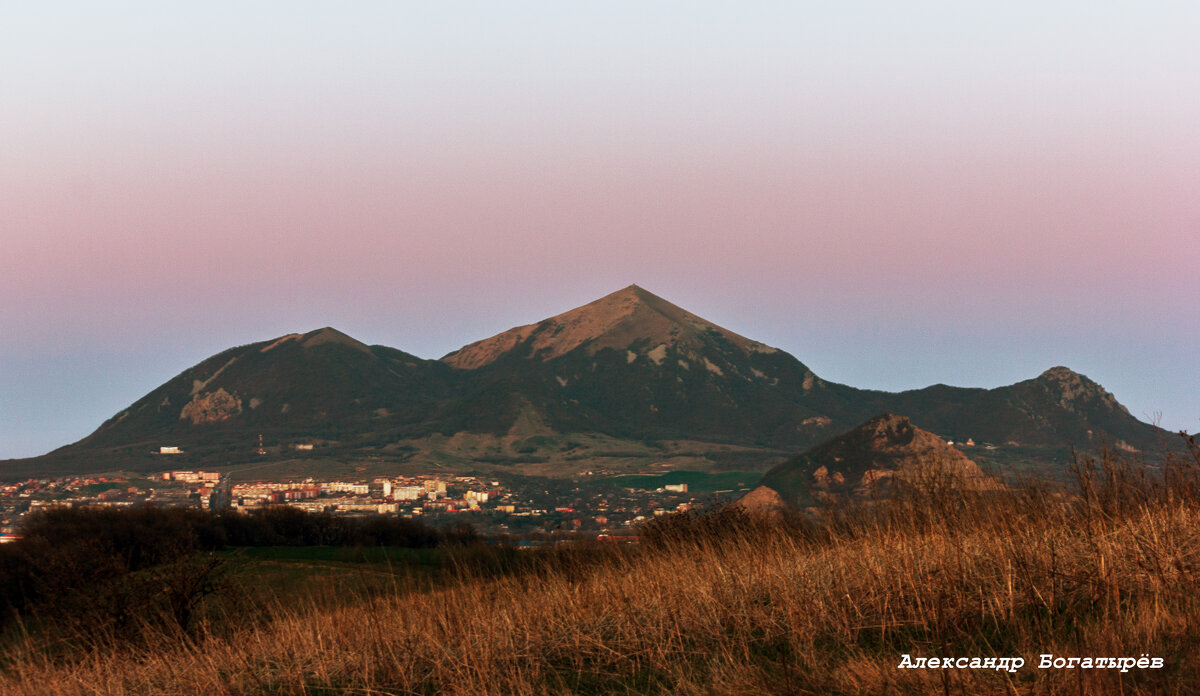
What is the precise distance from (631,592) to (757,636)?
8.00 ft

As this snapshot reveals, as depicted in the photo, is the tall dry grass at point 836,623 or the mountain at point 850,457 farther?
the mountain at point 850,457

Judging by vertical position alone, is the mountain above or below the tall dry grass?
below

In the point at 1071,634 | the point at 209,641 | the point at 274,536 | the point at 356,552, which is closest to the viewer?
the point at 1071,634

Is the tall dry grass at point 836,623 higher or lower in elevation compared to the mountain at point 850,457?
higher

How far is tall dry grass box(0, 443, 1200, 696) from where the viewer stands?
776cm

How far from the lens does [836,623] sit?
30.6 feet

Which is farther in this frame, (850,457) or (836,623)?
(850,457)

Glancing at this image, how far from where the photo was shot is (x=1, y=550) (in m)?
37.1

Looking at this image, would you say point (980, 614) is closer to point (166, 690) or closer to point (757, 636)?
point (757, 636)

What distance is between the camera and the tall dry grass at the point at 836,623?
306 inches

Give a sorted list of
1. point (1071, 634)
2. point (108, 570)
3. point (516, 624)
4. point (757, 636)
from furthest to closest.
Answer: point (108, 570) → point (516, 624) → point (757, 636) → point (1071, 634)

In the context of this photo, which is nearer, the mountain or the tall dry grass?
the tall dry grass

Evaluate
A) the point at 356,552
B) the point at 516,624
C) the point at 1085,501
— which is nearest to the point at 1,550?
the point at 356,552

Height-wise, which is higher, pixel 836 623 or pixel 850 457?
pixel 836 623
